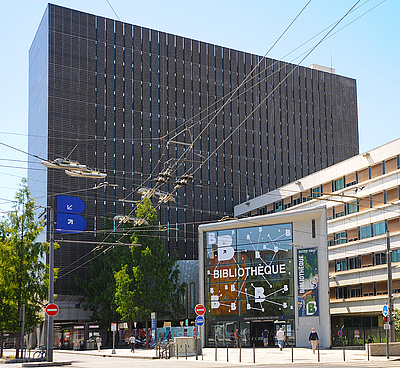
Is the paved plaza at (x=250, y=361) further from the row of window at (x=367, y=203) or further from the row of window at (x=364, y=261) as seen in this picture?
the row of window at (x=367, y=203)

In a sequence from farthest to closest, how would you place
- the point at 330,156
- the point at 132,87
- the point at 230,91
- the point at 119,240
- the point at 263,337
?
the point at 330,156 < the point at 230,91 < the point at 132,87 < the point at 119,240 < the point at 263,337

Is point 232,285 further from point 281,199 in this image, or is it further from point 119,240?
point 281,199

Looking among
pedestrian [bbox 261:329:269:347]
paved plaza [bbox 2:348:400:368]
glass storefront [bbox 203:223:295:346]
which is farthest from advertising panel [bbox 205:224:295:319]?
paved plaza [bbox 2:348:400:368]

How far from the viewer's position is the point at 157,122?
7838 cm

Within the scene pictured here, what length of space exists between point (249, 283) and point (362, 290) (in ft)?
46.2

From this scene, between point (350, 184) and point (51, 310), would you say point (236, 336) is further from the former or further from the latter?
point (51, 310)

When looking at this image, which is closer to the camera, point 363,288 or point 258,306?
point 258,306

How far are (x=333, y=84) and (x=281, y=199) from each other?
110ft

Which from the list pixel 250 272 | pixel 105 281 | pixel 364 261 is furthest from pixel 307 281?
pixel 105 281

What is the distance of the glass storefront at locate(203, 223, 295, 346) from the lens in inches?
1845

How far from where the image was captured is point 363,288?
5616cm

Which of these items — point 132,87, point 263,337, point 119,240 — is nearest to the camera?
point 263,337

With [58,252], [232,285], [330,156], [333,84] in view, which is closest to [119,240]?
[58,252]

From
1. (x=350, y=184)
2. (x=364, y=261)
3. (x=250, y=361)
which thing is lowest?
(x=250, y=361)
